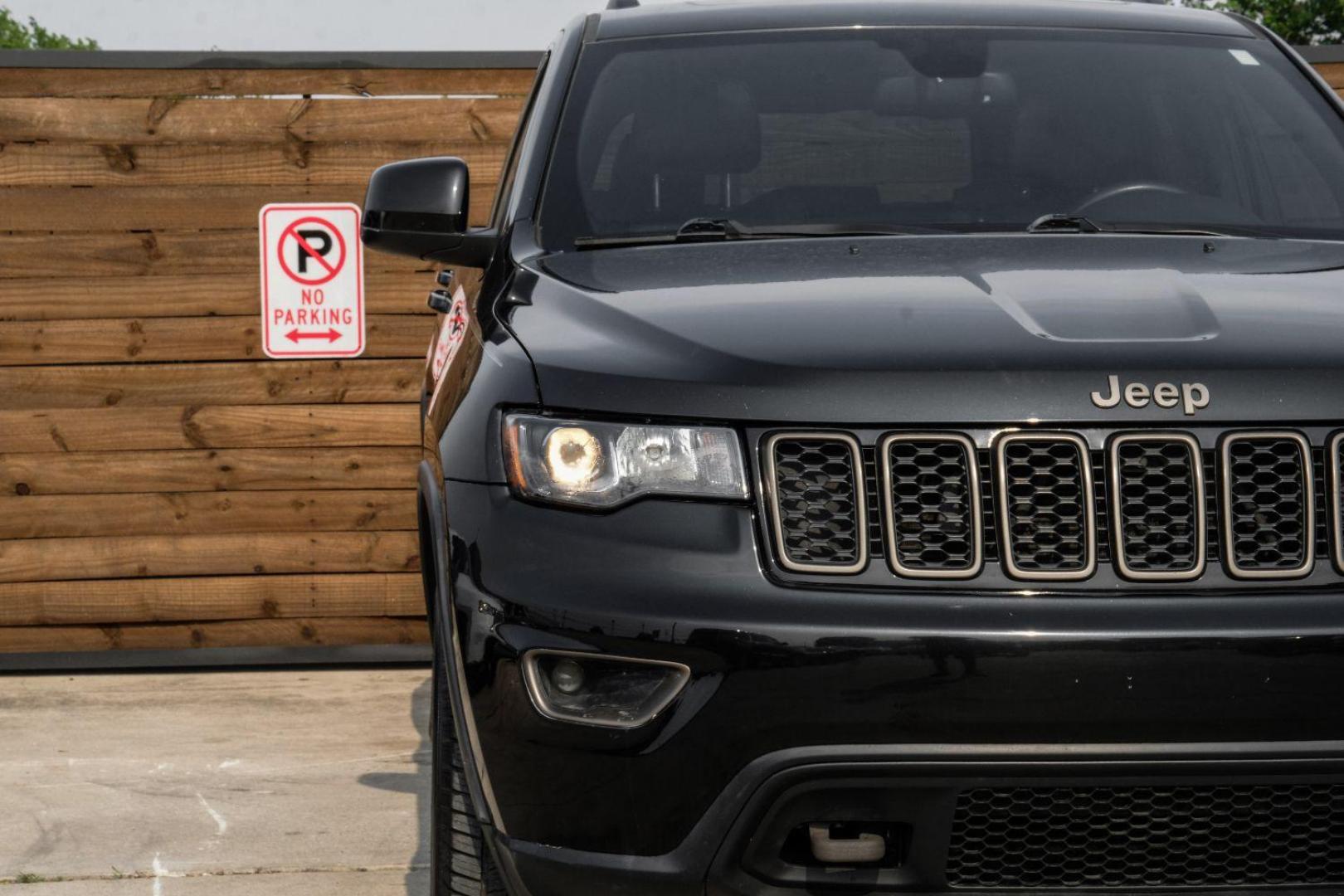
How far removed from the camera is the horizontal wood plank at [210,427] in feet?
23.4

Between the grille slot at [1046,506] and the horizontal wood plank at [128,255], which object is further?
the horizontal wood plank at [128,255]

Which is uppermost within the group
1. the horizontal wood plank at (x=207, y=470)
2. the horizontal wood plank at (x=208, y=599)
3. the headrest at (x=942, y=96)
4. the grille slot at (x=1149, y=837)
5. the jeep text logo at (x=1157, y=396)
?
the headrest at (x=942, y=96)

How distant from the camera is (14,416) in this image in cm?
712

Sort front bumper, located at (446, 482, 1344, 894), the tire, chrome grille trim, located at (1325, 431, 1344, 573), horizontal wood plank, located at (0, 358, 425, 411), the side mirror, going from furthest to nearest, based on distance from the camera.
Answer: horizontal wood plank, located at (0, 358, 425, 411), the side mirror, the tire, chrome grille trim, located at (1325, 431, 1344, 573), front bumper, located at (446, 482, 1344, 894)

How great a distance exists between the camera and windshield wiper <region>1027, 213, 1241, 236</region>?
325 centimetres

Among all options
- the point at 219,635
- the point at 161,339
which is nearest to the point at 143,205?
the point at 161,339

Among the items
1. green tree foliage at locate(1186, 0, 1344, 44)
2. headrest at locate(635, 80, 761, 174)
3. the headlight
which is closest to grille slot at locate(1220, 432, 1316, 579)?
the headlight

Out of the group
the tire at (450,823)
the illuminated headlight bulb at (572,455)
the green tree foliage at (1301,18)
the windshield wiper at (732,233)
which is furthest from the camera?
the green tree foliage at (1301,18)

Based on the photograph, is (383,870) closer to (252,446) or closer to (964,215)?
(964,215)

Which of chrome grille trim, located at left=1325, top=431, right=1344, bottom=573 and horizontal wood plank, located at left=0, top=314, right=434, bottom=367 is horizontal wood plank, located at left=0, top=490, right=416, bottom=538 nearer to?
horizontal wood plank, located at left=0, top=314, right=434, bottom=367

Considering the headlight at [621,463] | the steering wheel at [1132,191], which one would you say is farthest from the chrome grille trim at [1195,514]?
the steering wheel at [1132,191]

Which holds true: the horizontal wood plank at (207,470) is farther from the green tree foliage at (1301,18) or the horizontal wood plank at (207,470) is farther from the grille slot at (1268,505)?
the green tree foliage at (1301,18)

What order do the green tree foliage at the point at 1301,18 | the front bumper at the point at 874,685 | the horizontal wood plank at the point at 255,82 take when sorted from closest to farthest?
the front bumper at the point at 874,685, the horizontal wood plank at the point at 255,82, the green tree foliage at the point at 1301,18

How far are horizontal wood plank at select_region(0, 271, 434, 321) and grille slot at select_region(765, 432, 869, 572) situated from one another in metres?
4.96
